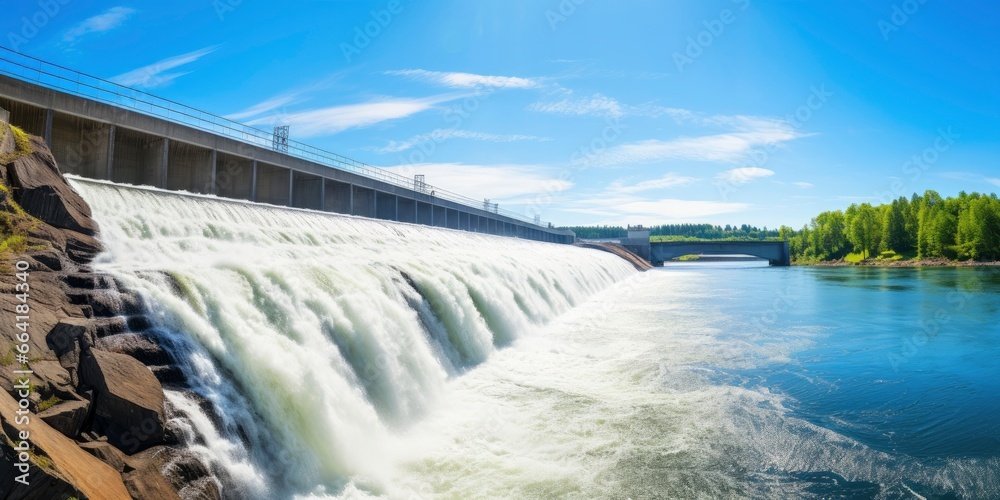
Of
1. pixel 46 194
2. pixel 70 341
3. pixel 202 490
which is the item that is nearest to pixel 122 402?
pixel 70 341

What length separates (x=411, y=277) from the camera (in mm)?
16188

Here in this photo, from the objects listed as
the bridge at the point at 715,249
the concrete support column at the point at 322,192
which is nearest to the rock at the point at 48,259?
the concrete support column at the point at 322,192

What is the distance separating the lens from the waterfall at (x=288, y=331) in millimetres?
7840

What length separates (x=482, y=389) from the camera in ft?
44.7

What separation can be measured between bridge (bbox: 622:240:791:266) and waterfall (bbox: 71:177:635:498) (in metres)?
87.5

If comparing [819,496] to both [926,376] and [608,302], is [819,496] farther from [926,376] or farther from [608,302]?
[608,302]

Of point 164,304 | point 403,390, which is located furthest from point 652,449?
point 164,304

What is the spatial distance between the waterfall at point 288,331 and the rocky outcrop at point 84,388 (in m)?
0.37

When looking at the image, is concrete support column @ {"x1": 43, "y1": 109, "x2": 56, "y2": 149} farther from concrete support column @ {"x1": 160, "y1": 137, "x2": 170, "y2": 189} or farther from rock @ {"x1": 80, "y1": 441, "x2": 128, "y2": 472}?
rock @ {"x1": 80, "y1": 441, "x2": 128, "y2": 472}

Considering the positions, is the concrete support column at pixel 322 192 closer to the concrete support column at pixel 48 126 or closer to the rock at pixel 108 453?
the concrete support column at pixel 48 126

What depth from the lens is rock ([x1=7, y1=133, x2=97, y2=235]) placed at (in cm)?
951

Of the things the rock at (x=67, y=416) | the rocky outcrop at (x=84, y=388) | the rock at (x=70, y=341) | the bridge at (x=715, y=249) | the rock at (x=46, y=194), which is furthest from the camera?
the bridge at (x=715, y=249)

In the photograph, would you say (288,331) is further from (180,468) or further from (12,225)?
(12,225)

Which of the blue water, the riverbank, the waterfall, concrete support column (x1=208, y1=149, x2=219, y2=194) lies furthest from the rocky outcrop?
the riverbank
